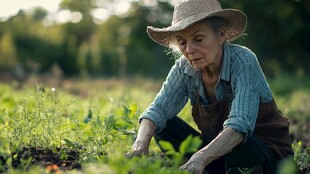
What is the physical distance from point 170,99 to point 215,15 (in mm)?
606

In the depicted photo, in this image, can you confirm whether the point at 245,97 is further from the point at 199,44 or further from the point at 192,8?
the point at 192,8

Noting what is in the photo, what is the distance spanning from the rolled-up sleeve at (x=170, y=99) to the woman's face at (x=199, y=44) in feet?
0.89

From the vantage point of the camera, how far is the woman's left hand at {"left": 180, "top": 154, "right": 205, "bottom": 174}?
272cm

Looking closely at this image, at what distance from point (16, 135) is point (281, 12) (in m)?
14.4

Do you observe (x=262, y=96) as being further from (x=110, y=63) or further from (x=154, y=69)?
(x=154, y=69)

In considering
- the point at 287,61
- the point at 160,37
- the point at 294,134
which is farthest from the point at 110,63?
the point at 160,37

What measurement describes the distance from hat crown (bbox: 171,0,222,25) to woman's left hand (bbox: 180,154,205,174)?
886 mm

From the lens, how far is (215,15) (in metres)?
3.25

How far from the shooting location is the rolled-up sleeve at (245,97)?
9.53 ft

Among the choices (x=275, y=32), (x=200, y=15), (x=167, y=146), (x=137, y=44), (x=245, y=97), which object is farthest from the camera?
(x=137, y=44)

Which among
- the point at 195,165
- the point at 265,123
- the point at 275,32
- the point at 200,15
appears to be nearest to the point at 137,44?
the point at 275,32

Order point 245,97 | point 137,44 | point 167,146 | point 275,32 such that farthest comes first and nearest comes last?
point 137,44, point 275,32, point 245,97, point 167,146

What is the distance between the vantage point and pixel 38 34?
67.7ft

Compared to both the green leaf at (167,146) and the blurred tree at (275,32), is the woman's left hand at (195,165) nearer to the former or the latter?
the green leaf at (167,146)
